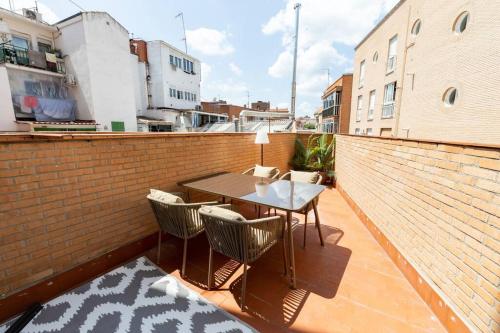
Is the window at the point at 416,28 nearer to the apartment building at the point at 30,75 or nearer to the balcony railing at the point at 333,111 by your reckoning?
the balcony railing at the point at 333,111

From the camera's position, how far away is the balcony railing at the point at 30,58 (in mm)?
12109

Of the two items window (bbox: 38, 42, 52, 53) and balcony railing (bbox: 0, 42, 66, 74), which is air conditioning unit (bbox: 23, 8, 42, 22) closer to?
window (bbox: 38, 42, 52, 53)

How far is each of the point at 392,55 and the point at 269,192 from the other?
14105 mm

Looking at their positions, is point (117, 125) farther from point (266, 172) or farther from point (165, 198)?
point (165, 198)

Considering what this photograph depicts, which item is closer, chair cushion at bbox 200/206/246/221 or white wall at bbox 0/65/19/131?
chair cushion at bbox 200/206/246/221

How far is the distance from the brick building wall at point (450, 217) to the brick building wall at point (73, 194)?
3.23 meters

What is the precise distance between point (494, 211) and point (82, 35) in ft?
66.2

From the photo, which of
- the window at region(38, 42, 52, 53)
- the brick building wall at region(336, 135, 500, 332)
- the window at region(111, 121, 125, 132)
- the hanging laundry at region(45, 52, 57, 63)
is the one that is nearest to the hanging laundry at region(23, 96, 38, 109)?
the hanging laundry at region(45, 52, 57, 63)

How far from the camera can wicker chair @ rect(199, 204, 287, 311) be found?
2.05 metres

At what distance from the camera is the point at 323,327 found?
191 centimetres

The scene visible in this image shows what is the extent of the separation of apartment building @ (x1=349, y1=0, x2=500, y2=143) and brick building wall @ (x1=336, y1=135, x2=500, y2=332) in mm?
6625

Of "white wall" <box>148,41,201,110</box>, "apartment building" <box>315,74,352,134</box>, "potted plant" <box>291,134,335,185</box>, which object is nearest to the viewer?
"potted plant" <box>291,134,335,185</box>

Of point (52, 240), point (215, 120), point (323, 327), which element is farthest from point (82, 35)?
point (323, 327)

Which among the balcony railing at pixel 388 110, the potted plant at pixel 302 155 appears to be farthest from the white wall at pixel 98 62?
the balcony railing at pixel 388 110
